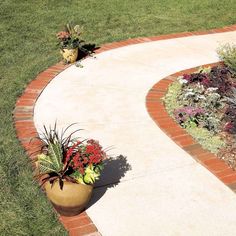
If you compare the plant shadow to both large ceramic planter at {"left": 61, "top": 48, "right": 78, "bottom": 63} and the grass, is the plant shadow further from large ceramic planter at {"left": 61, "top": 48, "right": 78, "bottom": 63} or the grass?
large ceramic planter at {"left": 61, "top": 48, "right": 78, "bottom": 63}

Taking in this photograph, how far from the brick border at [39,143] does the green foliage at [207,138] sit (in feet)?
0.51

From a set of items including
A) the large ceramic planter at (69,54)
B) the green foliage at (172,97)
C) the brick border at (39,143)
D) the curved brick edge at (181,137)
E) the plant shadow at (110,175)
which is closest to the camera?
the brick border at (39,143)

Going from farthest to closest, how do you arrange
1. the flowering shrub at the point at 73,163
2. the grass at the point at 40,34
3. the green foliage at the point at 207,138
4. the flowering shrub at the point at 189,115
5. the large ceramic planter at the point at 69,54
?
the large ceramic planter at the point at 69,54 → the flowering shrub at the point at 189,115 → the green foliage at the point at 207,138 → the grass at the point at 40,34 → the flowering shrub at the point at 73,163

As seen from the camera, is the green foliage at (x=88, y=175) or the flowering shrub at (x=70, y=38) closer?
the green foliage at (x=88, y=175)

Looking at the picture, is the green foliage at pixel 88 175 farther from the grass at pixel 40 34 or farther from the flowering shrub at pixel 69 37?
the flowering shrub at pixel 69 37

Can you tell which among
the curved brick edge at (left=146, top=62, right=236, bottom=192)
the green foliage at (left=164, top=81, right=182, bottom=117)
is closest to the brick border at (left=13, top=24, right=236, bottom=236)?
the curved brick edge at (left=146, top=62, right=236, bottom=192)

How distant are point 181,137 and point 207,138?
1.45ft

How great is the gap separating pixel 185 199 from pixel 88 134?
2.08 meters

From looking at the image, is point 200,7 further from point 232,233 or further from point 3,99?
point 232,233

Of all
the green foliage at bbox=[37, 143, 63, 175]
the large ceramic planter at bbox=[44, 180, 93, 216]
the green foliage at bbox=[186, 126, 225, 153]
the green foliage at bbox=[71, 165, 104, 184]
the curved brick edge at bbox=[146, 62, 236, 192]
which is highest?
the green foliage at bbox=[37, 143, 63, 175]

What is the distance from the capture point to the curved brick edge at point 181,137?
6.43 m

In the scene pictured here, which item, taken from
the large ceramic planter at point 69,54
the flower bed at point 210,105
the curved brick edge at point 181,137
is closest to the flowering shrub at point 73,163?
the curved brick edge at point 181,137

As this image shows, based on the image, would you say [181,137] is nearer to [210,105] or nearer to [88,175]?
[210,105]

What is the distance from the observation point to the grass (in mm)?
5602
